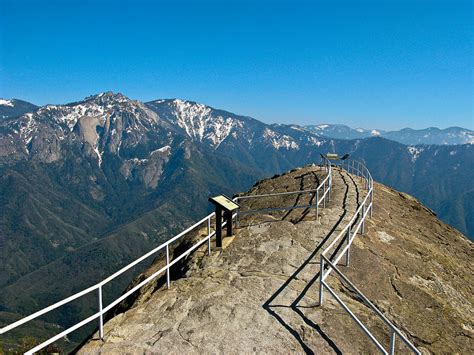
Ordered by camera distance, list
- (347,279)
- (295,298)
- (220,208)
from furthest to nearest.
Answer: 1. (220,208)
2. (295,298)
3. (347,279)

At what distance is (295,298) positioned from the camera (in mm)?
12102

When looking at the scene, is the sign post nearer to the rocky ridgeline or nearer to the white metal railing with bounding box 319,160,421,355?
the rocky ridgeline

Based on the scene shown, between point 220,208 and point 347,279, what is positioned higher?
point 220,208

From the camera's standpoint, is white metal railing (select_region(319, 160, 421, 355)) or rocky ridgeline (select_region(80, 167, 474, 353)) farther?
rocky ridgeline (select_region(80, 167, 474, 353))

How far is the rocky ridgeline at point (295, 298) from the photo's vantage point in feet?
33.3

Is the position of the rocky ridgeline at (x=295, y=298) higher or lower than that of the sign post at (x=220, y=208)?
lower

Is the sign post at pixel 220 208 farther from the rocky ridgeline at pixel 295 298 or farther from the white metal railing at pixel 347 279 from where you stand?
the white metal railing at pixel 347 279

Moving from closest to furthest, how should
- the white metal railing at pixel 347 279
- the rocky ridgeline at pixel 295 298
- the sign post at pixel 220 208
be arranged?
the white metal railing at pixel 347 279
the rocky ridgeline at pixel 295 298
the sign post at pixel 220 208

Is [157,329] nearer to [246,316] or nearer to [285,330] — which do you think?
[246,316]

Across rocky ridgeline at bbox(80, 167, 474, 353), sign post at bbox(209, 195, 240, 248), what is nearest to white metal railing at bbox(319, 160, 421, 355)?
rocky ridgeline at bbox(80, 167, 474, 353)

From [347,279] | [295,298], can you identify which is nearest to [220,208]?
[295,298]

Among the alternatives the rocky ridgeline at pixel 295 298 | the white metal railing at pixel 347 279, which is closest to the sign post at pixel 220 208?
the rocky ridgeline at pixel 295 298

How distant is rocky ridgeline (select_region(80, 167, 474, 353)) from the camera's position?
400 inches

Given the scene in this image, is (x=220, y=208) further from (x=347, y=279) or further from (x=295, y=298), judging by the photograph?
(x=347, y=279)
